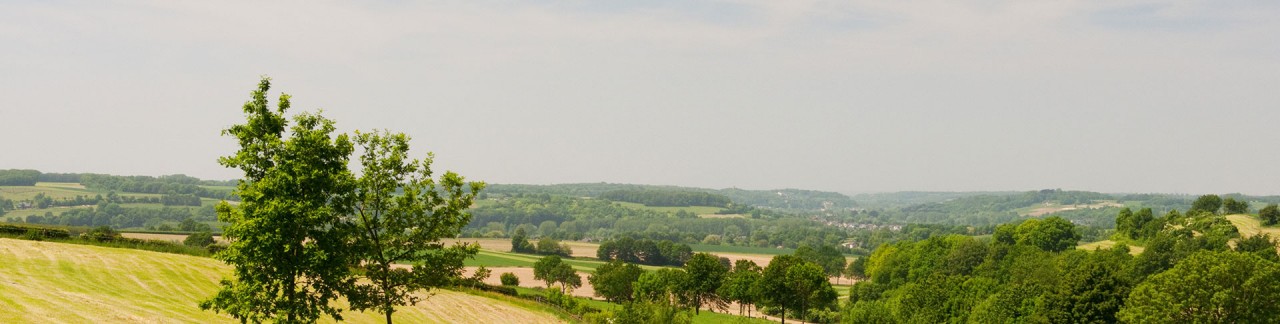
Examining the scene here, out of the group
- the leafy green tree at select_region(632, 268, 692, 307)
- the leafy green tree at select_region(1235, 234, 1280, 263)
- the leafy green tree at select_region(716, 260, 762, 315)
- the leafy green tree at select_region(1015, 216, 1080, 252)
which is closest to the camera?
the leafy green tree at select_region(716, 260, 762, 315)

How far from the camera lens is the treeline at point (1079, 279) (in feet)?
239

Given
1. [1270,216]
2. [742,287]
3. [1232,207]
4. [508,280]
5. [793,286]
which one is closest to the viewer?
[793,286]

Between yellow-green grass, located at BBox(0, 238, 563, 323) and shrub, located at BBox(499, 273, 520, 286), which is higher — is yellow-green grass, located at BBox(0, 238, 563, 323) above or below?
above

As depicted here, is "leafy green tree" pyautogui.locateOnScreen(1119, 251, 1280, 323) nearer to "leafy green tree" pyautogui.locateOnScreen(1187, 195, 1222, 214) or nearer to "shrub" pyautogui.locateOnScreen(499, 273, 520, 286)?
"shrub" pyautogui.locateOnScreen(499, 273, 520, 286)

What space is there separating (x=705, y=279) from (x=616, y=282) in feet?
58.0

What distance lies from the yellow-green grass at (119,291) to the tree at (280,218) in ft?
41.1

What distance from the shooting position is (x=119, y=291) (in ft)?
171

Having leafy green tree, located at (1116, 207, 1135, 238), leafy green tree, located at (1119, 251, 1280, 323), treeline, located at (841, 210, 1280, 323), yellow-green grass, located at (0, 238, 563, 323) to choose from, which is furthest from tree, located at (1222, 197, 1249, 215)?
yellow-green grass, located at (0, 238, 563, 323)

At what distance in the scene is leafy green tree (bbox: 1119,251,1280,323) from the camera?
7212 centimetres

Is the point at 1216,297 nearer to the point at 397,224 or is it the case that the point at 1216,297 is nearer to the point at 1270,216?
the point at 397,224

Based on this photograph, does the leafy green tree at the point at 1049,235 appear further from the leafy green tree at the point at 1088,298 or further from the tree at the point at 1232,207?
the leafy green tree at the point at 1088,298

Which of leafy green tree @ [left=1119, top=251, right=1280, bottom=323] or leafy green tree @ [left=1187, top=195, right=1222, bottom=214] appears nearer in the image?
leafy green tree @ [left=1119, top=251, right=1280, bottom=323]

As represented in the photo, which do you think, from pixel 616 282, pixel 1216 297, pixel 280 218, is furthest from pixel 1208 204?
pixel 280 218

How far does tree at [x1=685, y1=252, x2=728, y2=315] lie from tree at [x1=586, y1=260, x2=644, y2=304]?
13.0 metres
